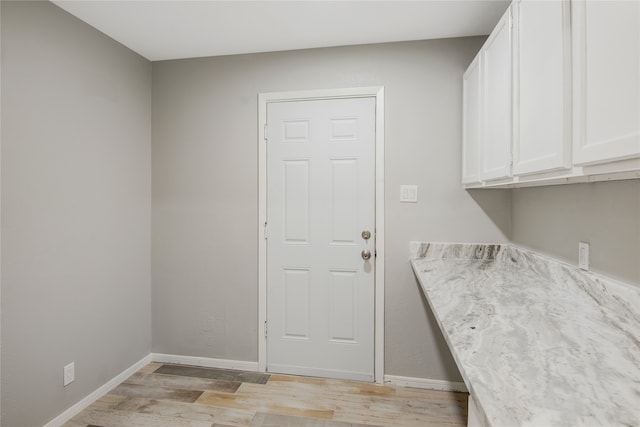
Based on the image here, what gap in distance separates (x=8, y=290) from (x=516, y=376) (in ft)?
7.41

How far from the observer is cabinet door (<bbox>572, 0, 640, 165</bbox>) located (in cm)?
81

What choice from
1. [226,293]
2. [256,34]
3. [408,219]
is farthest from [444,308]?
[256,34]

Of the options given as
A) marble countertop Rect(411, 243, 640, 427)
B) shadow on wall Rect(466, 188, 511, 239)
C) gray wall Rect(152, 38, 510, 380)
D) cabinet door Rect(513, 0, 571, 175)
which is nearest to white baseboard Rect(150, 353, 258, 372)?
gray wall Rect(152, 38, 510, 380)

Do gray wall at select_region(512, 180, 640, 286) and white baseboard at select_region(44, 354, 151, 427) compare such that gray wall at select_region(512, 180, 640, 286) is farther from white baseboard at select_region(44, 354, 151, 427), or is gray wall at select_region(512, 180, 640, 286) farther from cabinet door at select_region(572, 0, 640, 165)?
white baseboard at select_region(44, 354, 151, 427)

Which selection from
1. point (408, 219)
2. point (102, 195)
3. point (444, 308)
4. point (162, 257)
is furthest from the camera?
point (162, 257)

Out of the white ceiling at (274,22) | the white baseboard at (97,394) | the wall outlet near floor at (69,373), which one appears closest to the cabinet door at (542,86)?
the white ceiling at (274,22)

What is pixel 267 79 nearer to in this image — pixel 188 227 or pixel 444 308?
pixel 188 227

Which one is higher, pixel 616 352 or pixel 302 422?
pixel 616 352

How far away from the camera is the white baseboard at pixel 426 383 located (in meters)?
2.39

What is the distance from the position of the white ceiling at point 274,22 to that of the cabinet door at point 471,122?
33 centimetres

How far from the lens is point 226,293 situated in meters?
2.73

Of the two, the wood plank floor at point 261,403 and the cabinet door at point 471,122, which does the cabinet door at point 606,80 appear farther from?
the wood plank floor at point 261,403

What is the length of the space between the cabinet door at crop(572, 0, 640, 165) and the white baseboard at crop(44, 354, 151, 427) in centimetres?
289

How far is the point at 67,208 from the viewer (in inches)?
80.7
